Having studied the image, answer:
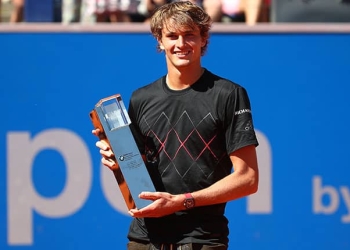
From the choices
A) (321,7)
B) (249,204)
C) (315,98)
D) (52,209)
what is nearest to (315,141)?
(315,98)

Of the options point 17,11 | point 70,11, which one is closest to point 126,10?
point 70,11

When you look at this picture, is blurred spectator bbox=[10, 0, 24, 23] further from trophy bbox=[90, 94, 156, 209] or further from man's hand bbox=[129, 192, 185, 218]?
man's hand bbox=[129, 192, 185, 218]

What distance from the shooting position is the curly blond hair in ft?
10.3

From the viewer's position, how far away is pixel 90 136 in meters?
5.10

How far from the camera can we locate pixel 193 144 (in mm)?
3137

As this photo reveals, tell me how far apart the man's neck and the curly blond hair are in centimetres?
17

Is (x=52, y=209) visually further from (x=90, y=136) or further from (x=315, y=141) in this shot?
(x=315, y=141)

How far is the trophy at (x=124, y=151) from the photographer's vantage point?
307 cm

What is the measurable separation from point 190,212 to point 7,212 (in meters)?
2.30

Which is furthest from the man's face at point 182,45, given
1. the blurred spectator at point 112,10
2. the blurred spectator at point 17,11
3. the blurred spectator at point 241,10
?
the blurred spectator at point 17,11

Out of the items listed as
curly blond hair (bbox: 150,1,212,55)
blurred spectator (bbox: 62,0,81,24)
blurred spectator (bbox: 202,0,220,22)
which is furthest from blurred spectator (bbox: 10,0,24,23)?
curly blond hair (bbox: 150,1,212,55)

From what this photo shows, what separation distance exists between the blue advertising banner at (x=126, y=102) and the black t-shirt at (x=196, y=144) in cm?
191

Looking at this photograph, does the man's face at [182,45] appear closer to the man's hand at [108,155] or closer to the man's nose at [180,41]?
the man's nose at [180,41]

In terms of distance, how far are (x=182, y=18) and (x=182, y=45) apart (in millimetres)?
111
